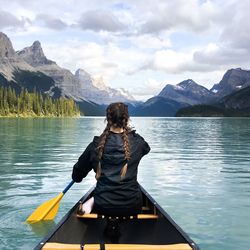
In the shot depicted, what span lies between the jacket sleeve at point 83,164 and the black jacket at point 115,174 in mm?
35

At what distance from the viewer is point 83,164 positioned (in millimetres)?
9570

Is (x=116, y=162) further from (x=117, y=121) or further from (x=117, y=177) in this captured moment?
(x=117, y=121)

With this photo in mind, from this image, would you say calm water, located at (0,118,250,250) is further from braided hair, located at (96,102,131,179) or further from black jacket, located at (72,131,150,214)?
braided hair, located at (96,102,131,179)

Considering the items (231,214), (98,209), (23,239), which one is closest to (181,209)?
(231,214)

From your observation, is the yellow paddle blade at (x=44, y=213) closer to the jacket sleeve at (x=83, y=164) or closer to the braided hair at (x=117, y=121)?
the jacket sleeve at (x=83, y=164)

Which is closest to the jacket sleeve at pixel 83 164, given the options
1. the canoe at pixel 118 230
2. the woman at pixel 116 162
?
the woman at pixel 116 162

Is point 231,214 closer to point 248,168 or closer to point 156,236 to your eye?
point 156,236

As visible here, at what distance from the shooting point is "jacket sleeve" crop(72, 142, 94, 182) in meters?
9.25

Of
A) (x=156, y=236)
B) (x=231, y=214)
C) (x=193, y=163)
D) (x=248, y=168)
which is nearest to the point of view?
(x=156, y=236)

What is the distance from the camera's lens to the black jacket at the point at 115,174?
351 inches

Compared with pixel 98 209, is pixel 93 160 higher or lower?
higher

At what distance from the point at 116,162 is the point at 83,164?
98 centimetres

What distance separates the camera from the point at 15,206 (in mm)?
17438

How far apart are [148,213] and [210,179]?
14716mm
